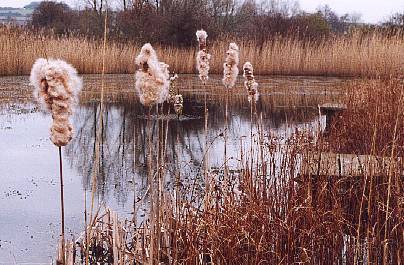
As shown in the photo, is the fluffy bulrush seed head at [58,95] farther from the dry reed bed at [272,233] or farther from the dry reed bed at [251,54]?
the dry reed bed at [251,54]

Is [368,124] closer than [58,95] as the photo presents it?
No

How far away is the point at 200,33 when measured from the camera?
3.56 m

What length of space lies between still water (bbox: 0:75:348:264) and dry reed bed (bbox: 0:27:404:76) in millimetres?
684

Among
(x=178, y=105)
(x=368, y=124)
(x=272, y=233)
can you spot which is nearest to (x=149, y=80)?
(x=272, y=233)

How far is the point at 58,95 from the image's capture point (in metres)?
1.73

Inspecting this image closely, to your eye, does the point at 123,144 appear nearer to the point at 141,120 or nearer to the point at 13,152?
the point at 13,152

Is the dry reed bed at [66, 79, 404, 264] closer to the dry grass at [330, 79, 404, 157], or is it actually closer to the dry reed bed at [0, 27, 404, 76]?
the dry grass at [330, 79, 404, 157]

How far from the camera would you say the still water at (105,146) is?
4379mm

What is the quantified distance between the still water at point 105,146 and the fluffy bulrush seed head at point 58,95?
440 millimetres

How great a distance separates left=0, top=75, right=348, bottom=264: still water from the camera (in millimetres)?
4379

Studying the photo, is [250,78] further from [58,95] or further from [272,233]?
[58,95]

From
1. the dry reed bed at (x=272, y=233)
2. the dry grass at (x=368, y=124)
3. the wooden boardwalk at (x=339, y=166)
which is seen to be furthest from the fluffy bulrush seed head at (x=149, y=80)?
the dry grass at (x=368, y=124)

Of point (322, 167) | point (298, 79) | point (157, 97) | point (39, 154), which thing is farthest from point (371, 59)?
point (157, 97)

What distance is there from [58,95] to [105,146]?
540cm
